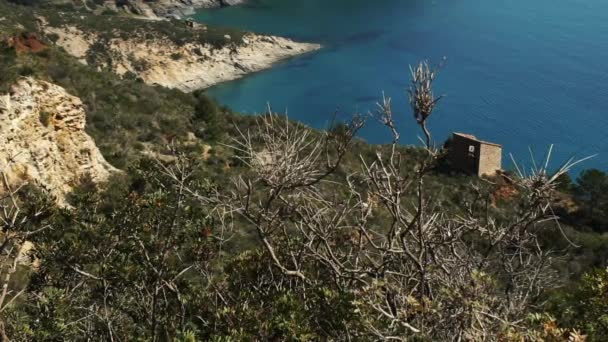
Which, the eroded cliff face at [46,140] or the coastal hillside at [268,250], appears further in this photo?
the eroded cliff face at [46,140]

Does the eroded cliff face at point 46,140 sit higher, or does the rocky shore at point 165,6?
the eroded cliff face at point 46,140

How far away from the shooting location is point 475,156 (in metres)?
29.0

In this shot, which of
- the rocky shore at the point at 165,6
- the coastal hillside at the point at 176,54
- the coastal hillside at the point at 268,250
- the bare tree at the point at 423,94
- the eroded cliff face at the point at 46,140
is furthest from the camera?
the rocky shore at the point at 165,6

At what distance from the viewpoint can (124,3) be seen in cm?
8719

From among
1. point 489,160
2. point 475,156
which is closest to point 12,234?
point 475,156

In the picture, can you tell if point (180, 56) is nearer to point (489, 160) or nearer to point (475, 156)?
point (475, 156)

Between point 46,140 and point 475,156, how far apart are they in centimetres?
2085

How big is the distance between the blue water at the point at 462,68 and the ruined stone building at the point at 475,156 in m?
8.94

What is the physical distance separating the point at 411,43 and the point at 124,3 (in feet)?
148

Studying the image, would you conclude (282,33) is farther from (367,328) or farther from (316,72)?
(367,328)

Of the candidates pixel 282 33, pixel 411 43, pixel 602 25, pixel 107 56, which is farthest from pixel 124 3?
pixel 602 25

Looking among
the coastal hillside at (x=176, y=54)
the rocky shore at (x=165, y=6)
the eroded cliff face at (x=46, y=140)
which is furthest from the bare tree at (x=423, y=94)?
the rocky shore at (x=165, y=6)

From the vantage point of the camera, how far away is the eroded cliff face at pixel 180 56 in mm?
53428

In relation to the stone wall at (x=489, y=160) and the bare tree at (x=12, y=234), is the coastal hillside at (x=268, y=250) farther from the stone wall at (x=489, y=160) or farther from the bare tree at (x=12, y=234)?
the stone wall at (x=489, y=160)
